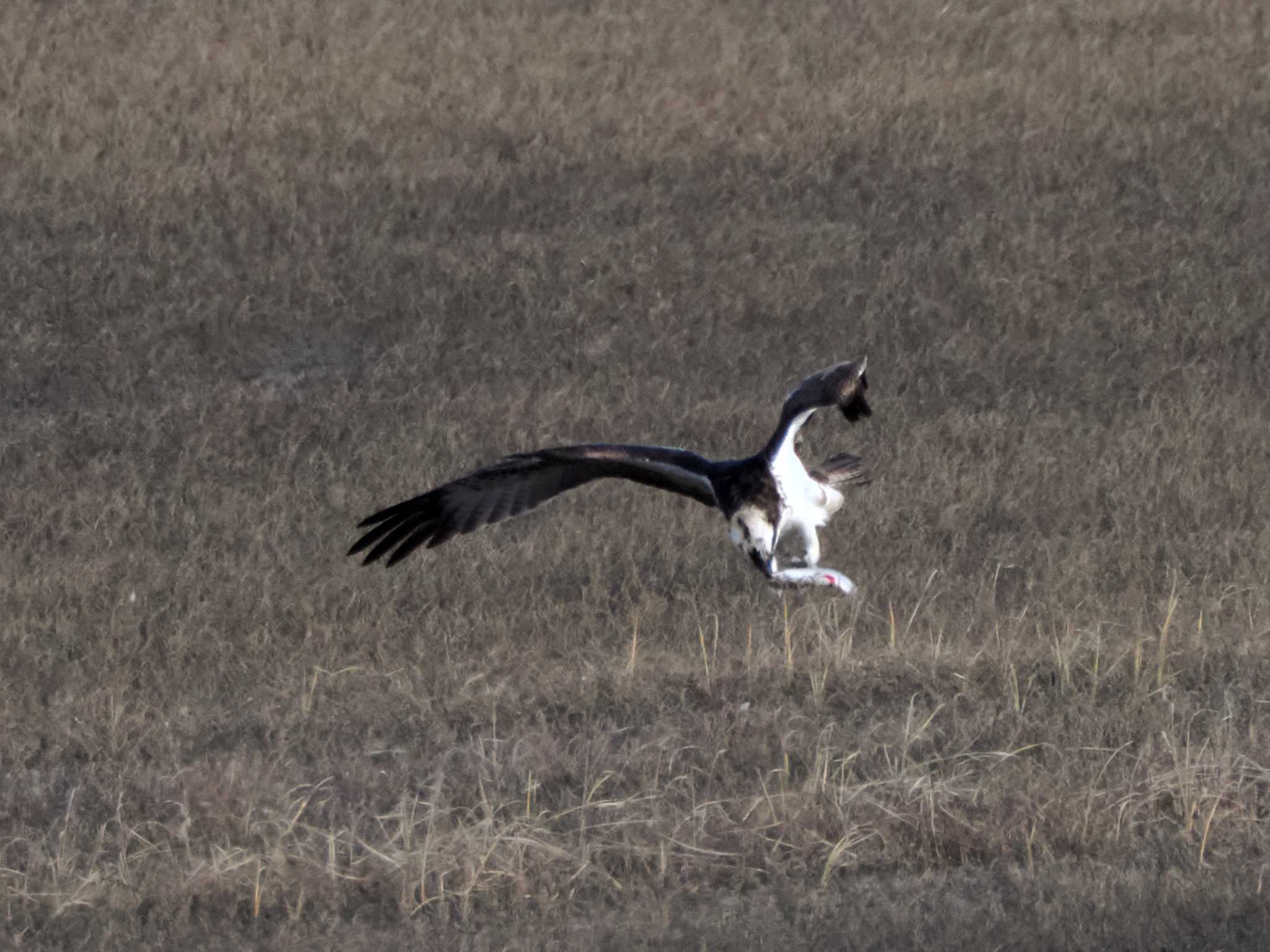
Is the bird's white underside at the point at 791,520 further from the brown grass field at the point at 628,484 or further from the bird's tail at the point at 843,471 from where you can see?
the brown grass field at the point at 628,484

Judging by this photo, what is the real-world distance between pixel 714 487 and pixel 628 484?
12.5 feet

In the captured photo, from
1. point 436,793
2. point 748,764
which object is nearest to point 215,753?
point 436,793

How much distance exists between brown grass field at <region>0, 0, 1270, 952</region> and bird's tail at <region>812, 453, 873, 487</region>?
2.25 ft

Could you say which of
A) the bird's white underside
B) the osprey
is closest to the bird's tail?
the osprey

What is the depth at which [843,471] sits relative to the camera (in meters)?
7.73

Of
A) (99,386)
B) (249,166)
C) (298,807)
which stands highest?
(249,166)

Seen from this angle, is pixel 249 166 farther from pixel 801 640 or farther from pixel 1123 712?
pixel 1123 712

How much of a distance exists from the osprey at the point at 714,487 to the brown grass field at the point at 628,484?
0.76 m

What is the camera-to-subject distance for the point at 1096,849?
19.7 feet

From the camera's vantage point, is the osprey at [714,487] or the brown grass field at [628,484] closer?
the brown grass field at [628,484]

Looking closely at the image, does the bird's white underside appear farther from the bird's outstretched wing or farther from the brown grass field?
the brown grass field

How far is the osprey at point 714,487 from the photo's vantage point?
6.40 m

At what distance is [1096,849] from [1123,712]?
109 cm

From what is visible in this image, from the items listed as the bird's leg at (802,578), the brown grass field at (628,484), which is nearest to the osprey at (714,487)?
the bird's leg at (802,578)
